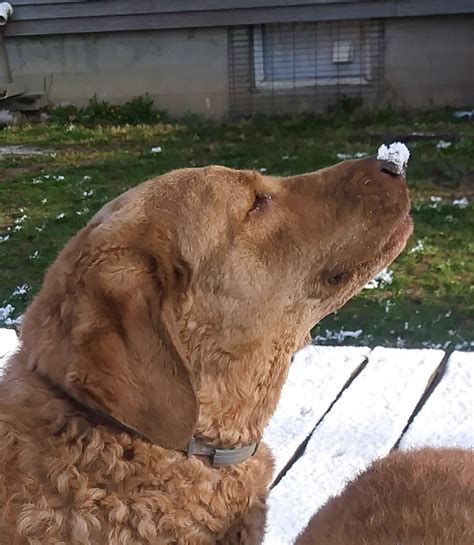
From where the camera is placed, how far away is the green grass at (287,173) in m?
4.13

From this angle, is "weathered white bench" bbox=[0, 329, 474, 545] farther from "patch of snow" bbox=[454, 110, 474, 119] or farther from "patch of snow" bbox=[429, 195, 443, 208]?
"patch of snow" bbox=[454, 110, 474, 119]

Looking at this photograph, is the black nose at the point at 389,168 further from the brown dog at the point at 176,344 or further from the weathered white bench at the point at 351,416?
the weathered white bench at the point at 351,416

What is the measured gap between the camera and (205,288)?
164 centimetres

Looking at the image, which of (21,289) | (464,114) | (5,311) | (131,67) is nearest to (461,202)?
(21,289)

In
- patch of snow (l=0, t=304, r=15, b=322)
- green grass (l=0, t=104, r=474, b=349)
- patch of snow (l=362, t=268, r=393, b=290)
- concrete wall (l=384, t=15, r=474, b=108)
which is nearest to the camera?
green grass (l=0, t=104, r=474, b=349)

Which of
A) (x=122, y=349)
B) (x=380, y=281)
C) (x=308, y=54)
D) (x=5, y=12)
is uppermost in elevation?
(x=122, y=349)

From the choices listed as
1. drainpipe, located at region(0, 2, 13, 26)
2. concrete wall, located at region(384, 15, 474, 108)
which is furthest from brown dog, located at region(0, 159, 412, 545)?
drainpipe, located at region(0, 2, 13, 26)

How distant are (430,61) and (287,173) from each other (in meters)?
3.40

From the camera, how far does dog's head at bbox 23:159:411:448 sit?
54.9 inches

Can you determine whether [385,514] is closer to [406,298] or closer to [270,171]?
[406,298]

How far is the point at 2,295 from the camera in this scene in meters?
4.72

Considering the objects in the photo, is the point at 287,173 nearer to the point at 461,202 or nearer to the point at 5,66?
the point at 461,202

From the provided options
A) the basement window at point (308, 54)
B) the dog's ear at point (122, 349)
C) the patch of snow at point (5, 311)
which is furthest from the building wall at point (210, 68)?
the dog's ear at point (122, 349)

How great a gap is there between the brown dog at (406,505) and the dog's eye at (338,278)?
0.39 metres
